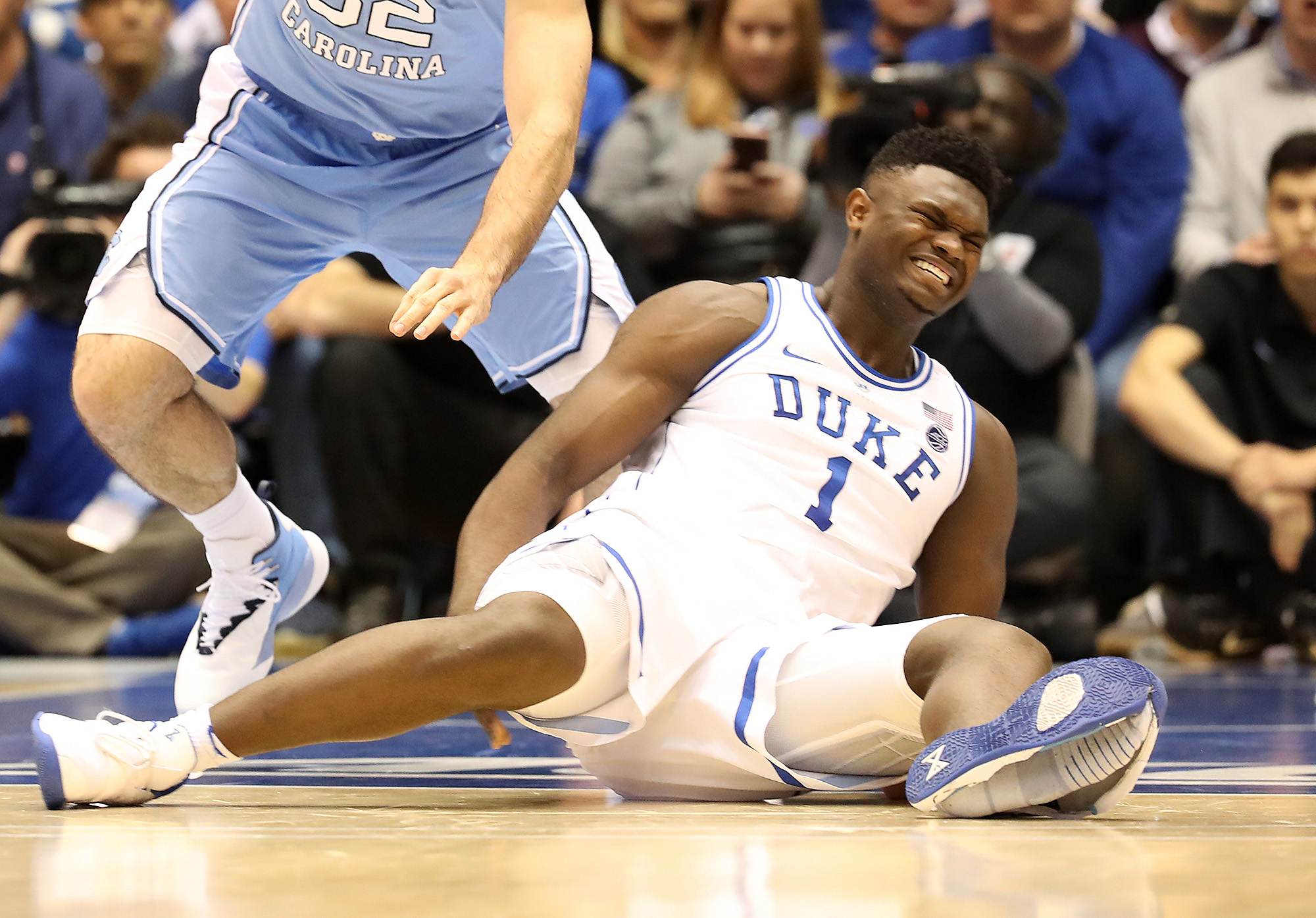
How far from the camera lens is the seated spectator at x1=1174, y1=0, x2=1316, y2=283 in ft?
17.4

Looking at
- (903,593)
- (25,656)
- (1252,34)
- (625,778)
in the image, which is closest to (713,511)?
(625,778)

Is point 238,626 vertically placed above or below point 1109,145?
above

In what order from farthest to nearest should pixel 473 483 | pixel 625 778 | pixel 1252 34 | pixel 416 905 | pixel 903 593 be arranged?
pixel 1252 34 < pixel 473 483 < pixel 903 593 < pixel 625 778 < pixel 416 905

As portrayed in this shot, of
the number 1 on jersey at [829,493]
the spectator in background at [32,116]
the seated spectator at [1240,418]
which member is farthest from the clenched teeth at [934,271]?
the spectator in background at [32,116]

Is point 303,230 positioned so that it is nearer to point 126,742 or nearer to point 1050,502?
point 126,742

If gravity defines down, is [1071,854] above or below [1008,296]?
above

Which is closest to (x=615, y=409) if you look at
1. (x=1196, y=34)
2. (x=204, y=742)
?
(x=204, y=742)

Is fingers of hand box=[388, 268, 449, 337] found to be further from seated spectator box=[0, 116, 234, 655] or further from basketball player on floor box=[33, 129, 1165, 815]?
seated spectator box=[0, 116, 234, 655]

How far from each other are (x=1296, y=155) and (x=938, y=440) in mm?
3045

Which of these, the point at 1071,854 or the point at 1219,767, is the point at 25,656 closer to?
the point at 1219,767

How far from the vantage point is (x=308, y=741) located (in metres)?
2.00

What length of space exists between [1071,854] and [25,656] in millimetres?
4291

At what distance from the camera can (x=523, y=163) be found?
226cm

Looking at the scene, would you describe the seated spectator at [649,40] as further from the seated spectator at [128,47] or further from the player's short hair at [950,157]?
the player's short hair at [950,157]
